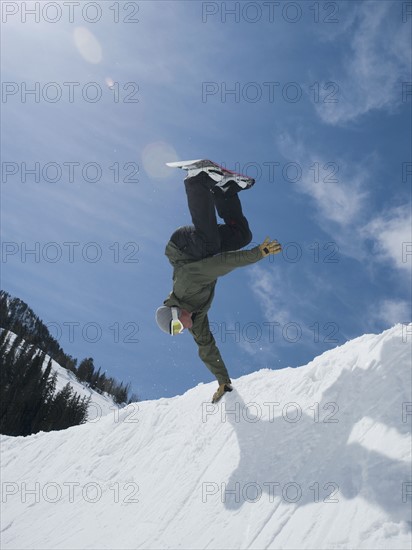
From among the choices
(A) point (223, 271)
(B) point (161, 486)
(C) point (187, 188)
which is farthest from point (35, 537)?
(C) point (187, 188)

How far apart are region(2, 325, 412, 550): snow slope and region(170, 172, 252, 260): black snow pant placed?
2465 millimetres

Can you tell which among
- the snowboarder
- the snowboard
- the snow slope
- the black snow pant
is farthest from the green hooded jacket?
the snowboard

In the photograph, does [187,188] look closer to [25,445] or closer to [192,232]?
[192,232]

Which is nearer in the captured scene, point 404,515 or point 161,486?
point 404,515

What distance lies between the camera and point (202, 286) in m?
7.25

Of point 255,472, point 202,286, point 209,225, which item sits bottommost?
point 255,472

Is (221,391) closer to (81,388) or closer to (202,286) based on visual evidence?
(202,286)

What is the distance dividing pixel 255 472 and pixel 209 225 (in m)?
3.73

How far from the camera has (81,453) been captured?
776 centimetres

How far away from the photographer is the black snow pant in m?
Result: 6.64

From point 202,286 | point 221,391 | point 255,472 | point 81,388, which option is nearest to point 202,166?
point 202,286

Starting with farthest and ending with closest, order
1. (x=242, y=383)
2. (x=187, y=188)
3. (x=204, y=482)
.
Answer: (x=242, y=383)
(x=187, y=188)
(x=204, y=482)

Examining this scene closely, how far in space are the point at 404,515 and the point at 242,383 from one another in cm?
455

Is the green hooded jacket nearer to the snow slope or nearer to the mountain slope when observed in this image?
the snow slope
